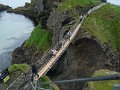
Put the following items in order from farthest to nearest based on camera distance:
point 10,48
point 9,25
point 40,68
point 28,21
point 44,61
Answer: point 28,21, point 9,25, point 10,48, point 44,61, point 40,68

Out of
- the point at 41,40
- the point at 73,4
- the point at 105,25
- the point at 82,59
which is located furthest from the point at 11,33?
the point at 82,59

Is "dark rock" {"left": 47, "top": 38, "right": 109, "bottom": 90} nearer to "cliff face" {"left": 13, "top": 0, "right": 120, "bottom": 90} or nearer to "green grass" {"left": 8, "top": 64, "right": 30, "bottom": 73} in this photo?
"cliff face" {"left": 13, "top": 0, "right": 120, "bottom": 90}

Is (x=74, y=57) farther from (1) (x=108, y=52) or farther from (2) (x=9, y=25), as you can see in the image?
(2) (x=9, y=25)

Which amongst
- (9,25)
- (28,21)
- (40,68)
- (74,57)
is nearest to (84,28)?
(74,57)

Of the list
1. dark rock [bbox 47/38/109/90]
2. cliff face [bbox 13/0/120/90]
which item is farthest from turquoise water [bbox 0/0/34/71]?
dark rock [bbox 47/38/109/90]

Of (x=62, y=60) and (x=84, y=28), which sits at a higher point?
(x=84, y=28)

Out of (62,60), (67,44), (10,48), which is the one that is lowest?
(10,48)

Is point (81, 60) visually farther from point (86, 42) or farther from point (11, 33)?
point (11, 33)

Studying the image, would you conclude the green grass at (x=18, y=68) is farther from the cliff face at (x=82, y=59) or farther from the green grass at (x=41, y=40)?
the green grass at (x=41, y=40)

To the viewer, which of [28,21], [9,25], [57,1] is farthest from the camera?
[28,21]
